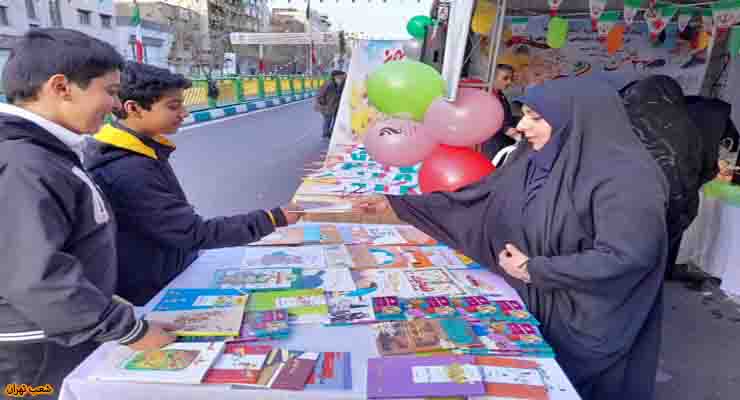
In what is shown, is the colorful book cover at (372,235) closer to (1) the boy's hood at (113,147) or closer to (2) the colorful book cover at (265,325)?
(2) the colorful book cover at (265,325)

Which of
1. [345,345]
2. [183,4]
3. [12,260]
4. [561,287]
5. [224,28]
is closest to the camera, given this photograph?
[12,260]

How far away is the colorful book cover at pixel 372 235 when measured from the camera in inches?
81.3

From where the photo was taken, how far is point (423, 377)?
106cm

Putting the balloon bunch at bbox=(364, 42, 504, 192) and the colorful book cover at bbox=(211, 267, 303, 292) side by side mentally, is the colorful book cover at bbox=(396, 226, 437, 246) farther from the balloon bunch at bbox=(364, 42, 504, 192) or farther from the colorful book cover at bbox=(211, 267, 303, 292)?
the colorful book cover at bbox=(211, 267, 303, 292)

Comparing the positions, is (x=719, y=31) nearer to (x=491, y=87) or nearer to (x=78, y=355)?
(x=491, y=87)

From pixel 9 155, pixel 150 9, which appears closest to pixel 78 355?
pixel 9 155

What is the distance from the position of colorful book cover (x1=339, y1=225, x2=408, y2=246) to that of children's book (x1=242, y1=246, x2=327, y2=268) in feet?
0.70

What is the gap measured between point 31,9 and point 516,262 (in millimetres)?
28876

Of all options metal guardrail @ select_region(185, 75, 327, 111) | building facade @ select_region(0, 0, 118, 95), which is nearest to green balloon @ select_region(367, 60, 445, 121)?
metal guardrail @ select_region(185, 75, 327, 111)

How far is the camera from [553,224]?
1400 millimetres

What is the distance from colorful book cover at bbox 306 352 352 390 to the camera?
1.04m

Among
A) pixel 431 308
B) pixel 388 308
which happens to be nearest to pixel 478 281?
pixel 431 308

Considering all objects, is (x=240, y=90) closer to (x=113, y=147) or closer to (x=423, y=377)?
(x=113, y=147)

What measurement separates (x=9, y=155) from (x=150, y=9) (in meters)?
44.9
